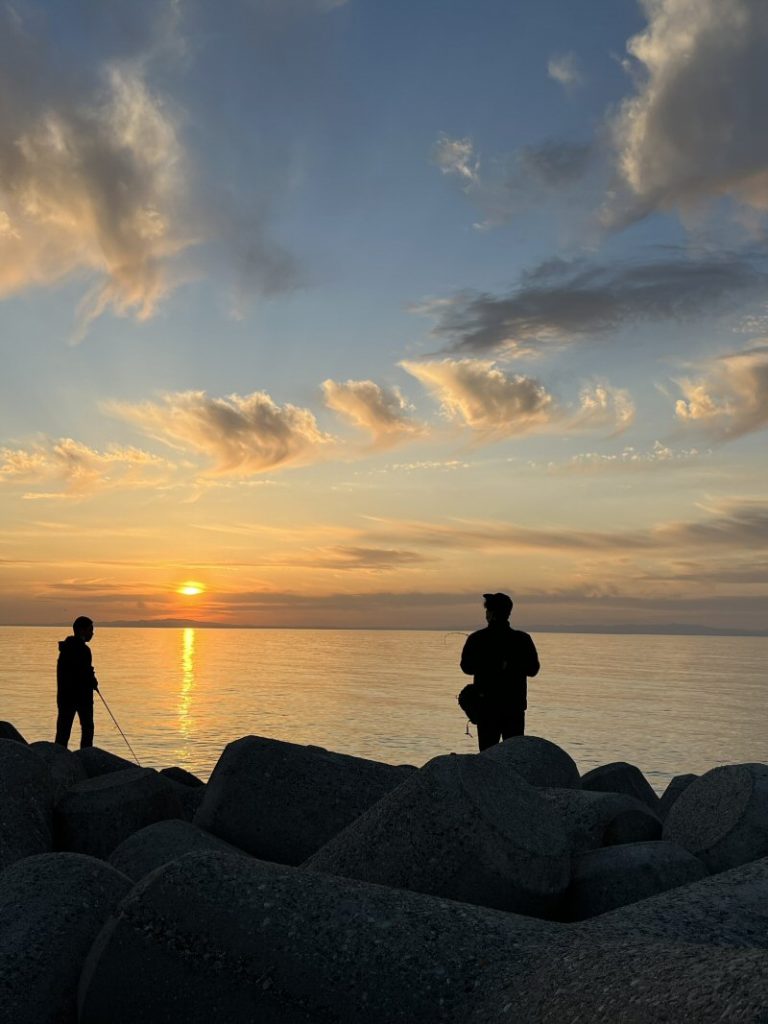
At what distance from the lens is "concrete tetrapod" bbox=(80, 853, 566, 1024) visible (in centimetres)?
336

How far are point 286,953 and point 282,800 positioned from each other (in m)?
3.19

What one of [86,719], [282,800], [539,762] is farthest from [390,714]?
[282,800]

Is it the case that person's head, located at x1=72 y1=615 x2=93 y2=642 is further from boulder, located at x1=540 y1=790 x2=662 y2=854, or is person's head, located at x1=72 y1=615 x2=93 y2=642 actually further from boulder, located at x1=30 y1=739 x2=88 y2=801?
boulder, located at x1=540 y1=790 x2=662 y2=854

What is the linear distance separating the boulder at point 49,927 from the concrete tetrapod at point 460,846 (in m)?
1.18

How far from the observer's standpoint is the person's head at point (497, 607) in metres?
9.02

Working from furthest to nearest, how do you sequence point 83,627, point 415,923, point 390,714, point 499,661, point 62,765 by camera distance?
point 390,714 → point 83,627 → point 499,661 → point 62,765 → point 415,923

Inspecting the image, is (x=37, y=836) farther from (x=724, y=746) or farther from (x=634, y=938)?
(x=724, y=746)

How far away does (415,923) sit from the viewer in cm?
358

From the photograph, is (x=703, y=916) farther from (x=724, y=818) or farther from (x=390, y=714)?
(x=390, y=714)

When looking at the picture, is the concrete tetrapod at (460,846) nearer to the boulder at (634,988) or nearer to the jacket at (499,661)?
the boulder at (634,988)

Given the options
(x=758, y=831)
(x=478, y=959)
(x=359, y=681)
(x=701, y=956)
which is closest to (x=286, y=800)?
(x=758, y=831)

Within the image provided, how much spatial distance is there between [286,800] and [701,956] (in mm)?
3975

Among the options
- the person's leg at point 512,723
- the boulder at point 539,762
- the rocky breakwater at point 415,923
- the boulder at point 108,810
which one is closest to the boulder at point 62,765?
the boulder at point 108,810

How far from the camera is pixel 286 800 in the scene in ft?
21.6
